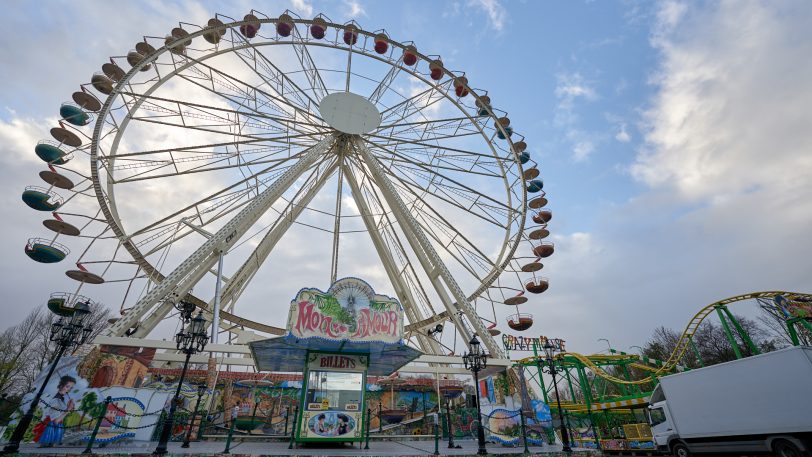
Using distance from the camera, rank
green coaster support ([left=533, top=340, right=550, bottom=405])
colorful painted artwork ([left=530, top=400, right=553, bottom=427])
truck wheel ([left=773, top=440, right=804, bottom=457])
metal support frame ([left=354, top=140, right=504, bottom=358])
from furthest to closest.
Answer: green coaster support ([left=533, top=340, right=550, bottom=405]), metal support frame ([left=354, top=140, right=504, bottom=358]), colorful painted artwork ([left=530, top=400, right=553, bottom=427]), truck wheel ([left=773, top=440, right=804, bottom=457])

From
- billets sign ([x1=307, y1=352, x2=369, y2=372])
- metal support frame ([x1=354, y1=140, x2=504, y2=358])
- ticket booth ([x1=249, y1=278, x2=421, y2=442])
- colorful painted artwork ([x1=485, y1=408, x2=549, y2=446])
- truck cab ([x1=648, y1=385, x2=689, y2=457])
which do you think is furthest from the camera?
metal support frame ([x1=354, y1=140, x2=504, y2=358])

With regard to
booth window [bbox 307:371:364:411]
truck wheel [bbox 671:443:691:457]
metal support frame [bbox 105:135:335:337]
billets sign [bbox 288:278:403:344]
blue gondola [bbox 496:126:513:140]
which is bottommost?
truck wheel [bbox 671:443:691:457]

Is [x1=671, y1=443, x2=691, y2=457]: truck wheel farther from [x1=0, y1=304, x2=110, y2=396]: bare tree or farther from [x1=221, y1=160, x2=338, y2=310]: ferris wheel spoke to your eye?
[x1=0, y1=304, x2=110, y2=396]: bare tree

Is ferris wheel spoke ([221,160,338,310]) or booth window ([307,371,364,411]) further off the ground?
ferris wheel spoke ([221,160,338,310])

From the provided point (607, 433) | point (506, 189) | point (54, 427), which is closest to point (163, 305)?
point (54, 427)

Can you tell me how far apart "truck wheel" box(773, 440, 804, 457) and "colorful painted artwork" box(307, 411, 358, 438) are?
452 inches

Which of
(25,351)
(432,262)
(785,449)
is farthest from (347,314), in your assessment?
(25,351)

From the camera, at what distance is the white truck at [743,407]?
9141 millimetres

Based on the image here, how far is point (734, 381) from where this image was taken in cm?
1055

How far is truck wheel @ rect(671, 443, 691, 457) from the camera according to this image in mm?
11818

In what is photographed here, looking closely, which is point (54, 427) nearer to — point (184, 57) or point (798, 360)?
point (184, 57)

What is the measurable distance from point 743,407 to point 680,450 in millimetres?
3135

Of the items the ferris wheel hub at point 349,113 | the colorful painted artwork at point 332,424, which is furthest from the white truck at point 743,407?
the ferris wheel hub at point 349,113

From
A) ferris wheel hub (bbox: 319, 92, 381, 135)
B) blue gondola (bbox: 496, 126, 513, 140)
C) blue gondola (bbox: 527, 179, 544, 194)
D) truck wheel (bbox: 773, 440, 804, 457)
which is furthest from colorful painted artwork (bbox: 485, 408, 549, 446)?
ferris wheel hub (bbox: 319, 92, 381, 135)
